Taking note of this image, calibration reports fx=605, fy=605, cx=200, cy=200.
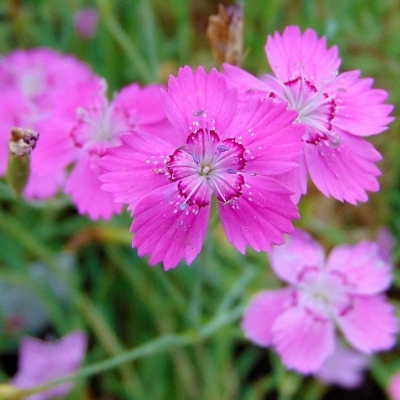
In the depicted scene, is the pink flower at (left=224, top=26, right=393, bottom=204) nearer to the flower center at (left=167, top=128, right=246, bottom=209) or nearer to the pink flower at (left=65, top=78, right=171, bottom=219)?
the flower center at (left=167, top=128, right=246, bottom=209)

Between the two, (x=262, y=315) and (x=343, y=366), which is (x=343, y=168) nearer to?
(x=262, y=315)

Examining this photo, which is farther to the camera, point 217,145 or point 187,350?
point 187,350

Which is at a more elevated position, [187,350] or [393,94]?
[393,94]

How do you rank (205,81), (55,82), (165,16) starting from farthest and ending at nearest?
(165,16), (55,82), (205,81)

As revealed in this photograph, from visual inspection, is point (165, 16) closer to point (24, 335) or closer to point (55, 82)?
point (55, 82)

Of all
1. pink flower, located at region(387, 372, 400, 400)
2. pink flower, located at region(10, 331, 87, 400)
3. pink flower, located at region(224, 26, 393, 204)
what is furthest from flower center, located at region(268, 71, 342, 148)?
pink flower, located at region(10, 331, 87, 400)

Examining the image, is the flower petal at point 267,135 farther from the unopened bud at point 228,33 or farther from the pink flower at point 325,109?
the unopened bud at point 228,33

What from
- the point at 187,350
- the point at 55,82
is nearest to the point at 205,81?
the point at 55,82
